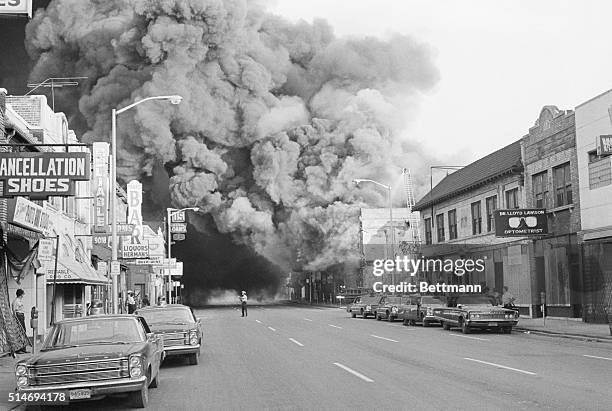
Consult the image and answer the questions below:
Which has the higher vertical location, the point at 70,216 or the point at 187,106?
the point at 187,106

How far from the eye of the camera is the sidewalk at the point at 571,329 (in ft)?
76.8

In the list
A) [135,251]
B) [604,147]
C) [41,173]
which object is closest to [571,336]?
[604,147]

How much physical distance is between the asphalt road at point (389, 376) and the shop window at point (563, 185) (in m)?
11.7

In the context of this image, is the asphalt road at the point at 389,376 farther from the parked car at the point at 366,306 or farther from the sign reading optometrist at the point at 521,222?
the parked car at the point at 366,306

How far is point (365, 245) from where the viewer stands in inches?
2904

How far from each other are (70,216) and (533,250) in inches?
866

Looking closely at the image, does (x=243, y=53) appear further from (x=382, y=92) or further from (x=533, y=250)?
(x=533, y=250)

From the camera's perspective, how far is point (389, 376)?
13625mm

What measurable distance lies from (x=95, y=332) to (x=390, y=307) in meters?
28.2

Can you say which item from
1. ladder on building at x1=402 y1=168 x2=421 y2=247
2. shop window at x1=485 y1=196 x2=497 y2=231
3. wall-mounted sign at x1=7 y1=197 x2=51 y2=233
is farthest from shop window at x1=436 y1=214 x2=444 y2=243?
wall-mounted sign at x1=7 y1=197 x2=51 y2=233

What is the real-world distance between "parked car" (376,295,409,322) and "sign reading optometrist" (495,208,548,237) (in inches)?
A: 238

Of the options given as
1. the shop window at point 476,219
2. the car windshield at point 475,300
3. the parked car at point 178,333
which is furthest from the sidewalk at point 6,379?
the shop window at point 476,219

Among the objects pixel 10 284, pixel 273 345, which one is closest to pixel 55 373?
pixel 273 345

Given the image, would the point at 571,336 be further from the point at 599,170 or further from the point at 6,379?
the point at 6,379
